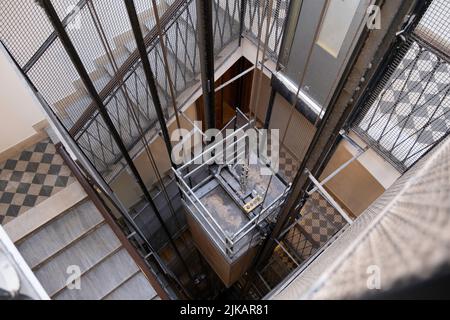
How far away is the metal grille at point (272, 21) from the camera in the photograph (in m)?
3.30

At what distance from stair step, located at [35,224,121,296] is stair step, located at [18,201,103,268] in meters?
0.06

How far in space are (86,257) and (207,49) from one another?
6.07ft

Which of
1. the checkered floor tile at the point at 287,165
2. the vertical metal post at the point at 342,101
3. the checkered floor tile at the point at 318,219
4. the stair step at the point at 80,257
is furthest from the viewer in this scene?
the checkered floor tile at the point at 287,165

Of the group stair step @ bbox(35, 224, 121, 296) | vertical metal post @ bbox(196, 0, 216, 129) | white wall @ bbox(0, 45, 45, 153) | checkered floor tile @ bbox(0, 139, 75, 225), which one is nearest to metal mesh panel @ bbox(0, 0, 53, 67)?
white wall @ bbox(0, 45, 45, 153)

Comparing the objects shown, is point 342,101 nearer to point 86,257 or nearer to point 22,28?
point 22,28

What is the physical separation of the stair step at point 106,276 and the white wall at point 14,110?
4.48 feet

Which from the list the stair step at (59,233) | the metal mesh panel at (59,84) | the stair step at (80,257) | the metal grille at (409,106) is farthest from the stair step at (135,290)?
the metal grille at (409,106)

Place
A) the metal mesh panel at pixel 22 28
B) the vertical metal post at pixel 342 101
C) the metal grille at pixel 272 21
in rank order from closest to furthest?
the vertical metal post at pixel 342 101, the metal mesh panel at pixel 22 28, the metal grille at pixel 272 21

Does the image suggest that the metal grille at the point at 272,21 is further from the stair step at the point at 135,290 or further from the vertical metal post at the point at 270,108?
the stair step at the point at 135,290

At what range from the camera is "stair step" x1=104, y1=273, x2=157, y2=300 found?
295cm

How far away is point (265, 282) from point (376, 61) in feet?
11.0

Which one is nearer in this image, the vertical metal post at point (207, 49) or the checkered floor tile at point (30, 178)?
the vertical metal post at point (207, 49)

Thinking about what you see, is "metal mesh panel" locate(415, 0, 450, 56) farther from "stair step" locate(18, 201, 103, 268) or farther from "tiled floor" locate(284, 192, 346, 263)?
"stair step" locate(18, 201, 103, 268)
